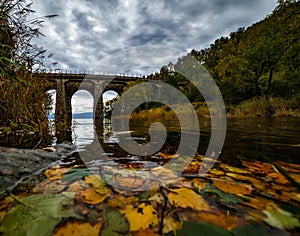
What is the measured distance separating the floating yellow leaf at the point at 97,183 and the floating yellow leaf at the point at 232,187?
0.56 m

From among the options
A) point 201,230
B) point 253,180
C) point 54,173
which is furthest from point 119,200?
point 253,180

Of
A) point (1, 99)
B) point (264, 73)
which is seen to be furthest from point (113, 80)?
point (1, 99)

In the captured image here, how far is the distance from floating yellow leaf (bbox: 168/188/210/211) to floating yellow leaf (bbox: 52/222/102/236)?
0.99ft

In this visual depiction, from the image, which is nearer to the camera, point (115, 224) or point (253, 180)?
point (115, 224)

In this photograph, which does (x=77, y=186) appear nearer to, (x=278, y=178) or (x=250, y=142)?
(x=278, y=178)

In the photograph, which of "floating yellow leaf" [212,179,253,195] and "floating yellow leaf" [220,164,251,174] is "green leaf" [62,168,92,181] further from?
"floating yellow leaf" [220,164,251,174]

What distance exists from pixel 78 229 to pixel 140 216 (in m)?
0.20

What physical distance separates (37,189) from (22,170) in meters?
0.36

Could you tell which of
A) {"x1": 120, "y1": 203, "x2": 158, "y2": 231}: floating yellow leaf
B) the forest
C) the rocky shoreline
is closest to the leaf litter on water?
{"x1": 120, "y1": 203, "x2": 158, "y2": 231}: floating yellow leaf

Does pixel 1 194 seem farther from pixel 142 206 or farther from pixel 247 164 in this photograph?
pixel 247 164

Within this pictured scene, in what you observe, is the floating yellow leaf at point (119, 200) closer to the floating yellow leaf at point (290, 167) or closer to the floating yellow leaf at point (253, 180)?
the floating yellow leaf at point (253, 180)

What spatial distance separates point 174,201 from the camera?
729mm

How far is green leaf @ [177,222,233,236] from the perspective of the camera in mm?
498

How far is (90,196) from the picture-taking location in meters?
0.80
